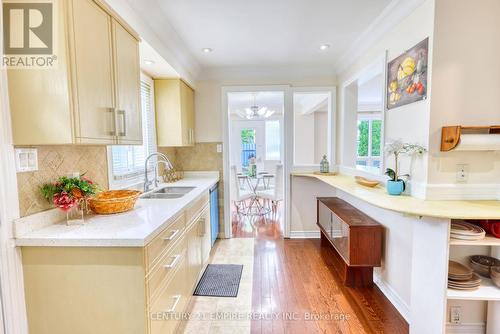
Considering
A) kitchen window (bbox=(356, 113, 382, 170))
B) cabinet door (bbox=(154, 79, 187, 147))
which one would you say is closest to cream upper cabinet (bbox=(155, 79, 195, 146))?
cabinet door (bbox=(154, 79, 187, 147))

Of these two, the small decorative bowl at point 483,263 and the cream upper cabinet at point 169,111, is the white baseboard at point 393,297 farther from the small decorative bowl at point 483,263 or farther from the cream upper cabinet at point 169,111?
the cream upper cabinet at point 169,111

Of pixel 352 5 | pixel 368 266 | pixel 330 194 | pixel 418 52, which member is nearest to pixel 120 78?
pixel 352 5

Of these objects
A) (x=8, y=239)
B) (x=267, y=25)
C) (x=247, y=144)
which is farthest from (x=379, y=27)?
(x=247, y=144)

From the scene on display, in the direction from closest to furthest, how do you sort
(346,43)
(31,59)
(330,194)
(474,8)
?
(31,59)
(474,8)
(346,43)
(330,194)

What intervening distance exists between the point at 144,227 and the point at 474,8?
2.43m

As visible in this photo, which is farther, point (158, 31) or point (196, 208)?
point (196, 208)

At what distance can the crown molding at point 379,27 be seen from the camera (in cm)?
186

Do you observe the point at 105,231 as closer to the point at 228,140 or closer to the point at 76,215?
the point at 76,215

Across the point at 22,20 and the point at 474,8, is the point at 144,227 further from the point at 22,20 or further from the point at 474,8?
the point at 474,8

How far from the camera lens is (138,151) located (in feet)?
8.57

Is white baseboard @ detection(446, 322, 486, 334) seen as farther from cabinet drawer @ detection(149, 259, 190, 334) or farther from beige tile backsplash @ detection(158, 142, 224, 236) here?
beige tile backsplash @ detection(158, 142, 224, 236)

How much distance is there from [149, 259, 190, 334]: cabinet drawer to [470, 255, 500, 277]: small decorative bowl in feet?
6.40

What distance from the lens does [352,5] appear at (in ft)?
6.48

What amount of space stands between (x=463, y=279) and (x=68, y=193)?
231 cm
